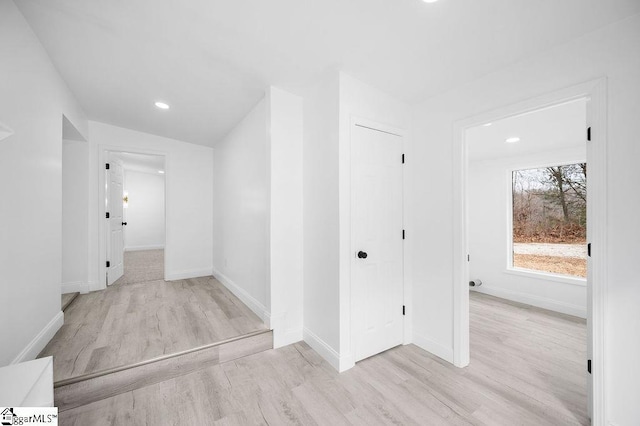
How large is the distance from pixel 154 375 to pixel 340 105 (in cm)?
265

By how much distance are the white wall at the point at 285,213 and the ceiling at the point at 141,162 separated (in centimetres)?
361

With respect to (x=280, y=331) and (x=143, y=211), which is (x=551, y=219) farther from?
(x=143, y=211)

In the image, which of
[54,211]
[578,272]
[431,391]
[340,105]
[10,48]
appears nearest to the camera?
[10,48]

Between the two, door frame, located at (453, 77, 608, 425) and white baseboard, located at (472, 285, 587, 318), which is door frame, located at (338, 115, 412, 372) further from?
white baseboard, located at (472, 285, 587, 318)

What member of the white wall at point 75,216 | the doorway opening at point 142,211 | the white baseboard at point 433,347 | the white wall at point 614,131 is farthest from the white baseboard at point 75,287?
the white wall at point 614,131

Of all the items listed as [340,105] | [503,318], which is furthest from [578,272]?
[340,105]

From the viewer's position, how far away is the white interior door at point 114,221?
12.8ft

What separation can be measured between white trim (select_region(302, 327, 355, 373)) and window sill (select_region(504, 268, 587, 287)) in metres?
3.49

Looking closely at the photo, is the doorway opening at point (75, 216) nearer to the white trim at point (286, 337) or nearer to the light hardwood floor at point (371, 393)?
Result: the light hardwood floor at point (371, 393)

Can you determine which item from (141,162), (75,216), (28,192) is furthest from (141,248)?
(28,192)

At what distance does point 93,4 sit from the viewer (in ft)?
5.21

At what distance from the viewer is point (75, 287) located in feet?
11.5

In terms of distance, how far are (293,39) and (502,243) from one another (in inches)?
181

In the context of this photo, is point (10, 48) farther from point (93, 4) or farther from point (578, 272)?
point (578, 272)
